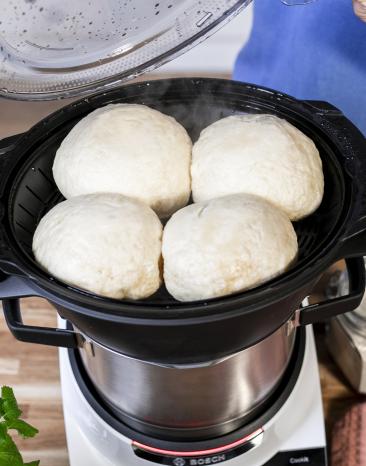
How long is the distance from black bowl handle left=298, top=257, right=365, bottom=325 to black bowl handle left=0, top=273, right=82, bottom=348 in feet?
1.07

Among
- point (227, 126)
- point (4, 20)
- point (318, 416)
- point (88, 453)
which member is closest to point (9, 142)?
point (4, 20)

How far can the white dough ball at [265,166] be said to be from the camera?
844mm

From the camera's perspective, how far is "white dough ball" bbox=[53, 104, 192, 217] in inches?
33.8

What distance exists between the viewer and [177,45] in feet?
2.81

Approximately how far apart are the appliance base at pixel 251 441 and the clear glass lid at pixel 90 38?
1.54ft

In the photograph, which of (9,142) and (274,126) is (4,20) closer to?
(9,142)

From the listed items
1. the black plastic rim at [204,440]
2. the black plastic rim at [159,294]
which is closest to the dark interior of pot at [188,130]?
the black plastic rim at [159,294]

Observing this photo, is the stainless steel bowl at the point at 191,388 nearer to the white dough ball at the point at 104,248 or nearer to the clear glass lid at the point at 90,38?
the white dough ball at the point at 104,248

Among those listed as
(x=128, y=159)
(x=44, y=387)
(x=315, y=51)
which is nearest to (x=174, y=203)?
(x=128, y=159)

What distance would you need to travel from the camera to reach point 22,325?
794 millimetres

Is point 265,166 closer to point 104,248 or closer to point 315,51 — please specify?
point 104,248

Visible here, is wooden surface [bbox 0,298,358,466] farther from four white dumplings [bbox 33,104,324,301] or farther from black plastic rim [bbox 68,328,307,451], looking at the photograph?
four white dumplings [bbox 33,104,324,301]

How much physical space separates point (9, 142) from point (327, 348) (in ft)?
2.31

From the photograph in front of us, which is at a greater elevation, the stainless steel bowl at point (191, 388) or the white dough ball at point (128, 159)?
the white dough ball at point (128, 159)
